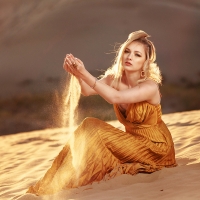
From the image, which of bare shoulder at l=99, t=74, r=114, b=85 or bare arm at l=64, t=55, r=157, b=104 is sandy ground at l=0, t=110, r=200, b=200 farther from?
bare shoulder at l=99, t=74, r=114, b=85

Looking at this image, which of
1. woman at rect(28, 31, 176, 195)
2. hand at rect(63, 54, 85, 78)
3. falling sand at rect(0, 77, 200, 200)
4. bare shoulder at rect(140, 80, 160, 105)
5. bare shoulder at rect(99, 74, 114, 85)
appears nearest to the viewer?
falling sand at rect(0, 77, 200, 200)

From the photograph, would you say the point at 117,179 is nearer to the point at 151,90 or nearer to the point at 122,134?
the point at 122,134

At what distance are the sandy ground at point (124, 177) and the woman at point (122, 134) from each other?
107 millimetres

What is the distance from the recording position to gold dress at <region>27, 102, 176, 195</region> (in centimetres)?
354

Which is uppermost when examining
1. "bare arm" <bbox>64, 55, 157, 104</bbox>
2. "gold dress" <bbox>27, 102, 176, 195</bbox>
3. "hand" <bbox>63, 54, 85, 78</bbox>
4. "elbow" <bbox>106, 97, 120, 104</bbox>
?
"hand" <bbox>63, 54, 85, 78</bbox>

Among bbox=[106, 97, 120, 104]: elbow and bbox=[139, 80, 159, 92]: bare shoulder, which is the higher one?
bbox=[139, 80, 159, 92]: bare shoulder

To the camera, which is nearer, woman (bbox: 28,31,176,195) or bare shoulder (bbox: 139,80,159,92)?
woman (bbox: 28,31,176,195)

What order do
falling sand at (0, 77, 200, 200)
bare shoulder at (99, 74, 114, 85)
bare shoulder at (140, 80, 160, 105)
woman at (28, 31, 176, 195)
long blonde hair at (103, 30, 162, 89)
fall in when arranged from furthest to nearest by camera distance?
bare shoulder at (99, 74, 114, 85), long blonde hair at (103, 30, 162, 89), bare shoulder at (140, 80, 160, 105), woman at (28, 31, 176, 195), falling sand at (0, 77, 200, 200)

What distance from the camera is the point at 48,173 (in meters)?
3.67

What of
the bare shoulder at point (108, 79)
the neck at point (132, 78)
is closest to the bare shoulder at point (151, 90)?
the neck at point (132, 78)

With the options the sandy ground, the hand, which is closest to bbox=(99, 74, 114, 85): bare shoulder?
the hand

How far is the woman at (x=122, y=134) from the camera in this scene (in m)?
3.53

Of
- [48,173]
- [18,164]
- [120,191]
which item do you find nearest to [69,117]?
[48,173]

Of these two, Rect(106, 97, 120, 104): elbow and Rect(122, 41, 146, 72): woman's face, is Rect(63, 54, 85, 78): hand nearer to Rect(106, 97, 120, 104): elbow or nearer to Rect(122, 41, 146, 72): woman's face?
Rect(106, 97, 120, 104): elbow
